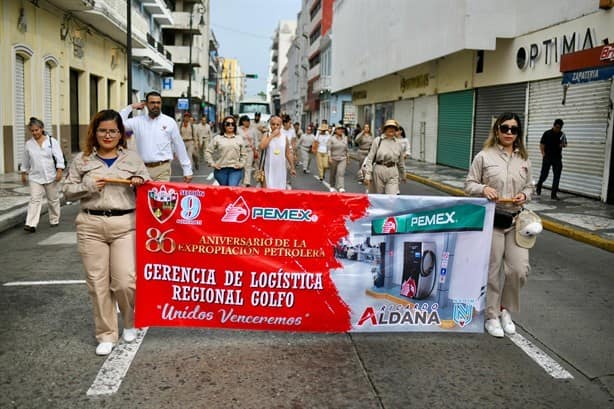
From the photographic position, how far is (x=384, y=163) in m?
9.95

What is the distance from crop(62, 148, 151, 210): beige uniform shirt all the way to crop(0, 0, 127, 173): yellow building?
46.5 feet

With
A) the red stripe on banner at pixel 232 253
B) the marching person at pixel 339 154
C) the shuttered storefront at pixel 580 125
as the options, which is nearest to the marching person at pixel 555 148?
the shuttered storefront at pixel 580 125

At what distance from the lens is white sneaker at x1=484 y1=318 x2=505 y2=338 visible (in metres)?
5.27

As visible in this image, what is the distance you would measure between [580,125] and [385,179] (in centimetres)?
803

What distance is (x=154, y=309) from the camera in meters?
4.98

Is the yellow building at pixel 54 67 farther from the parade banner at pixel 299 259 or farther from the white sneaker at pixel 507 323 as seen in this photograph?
the white sneaker at pixel 507 323

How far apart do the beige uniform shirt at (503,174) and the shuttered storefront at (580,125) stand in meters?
10.4

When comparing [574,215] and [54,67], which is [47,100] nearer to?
[54,67]

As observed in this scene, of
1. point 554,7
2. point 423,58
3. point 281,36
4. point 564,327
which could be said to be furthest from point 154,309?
point 281,36

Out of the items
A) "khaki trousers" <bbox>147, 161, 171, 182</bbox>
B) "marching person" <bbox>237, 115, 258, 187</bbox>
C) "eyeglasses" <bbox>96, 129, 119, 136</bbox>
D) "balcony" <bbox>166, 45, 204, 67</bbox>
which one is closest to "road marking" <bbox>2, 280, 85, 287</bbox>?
"khaki trousers" <bbox>147, 161, 171, 182</bbox>

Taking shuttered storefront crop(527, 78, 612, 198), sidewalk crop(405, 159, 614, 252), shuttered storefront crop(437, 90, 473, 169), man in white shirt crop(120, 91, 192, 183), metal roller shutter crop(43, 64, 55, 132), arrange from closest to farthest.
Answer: man in white shirt crop(120, 91, 192, 183) < sidewalk crop(405, 159, 614, 252) < shuttered storefront crop(527, 78, 612, 198) < metal roller shutter crop(43, 64, 55, 132) < shuttered storefront crop(437, 90, 473, 169)

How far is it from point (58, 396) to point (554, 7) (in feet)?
53.9

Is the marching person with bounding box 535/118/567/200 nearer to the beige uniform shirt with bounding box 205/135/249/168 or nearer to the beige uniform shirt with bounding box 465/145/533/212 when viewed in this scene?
the beige uniform shirt with bounding box 205/135/249/168

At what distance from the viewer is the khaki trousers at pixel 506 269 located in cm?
527
